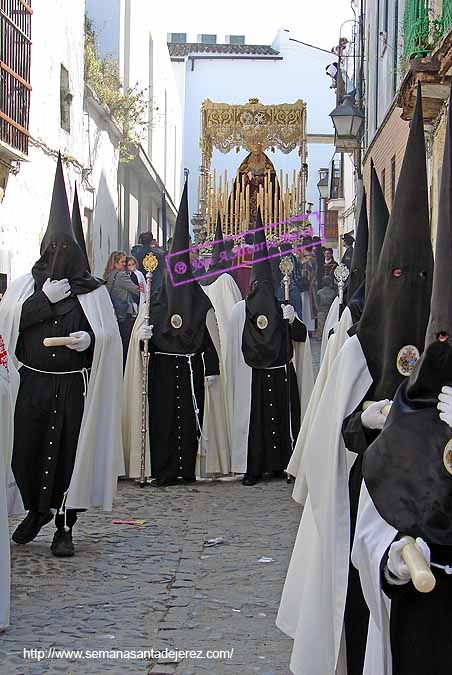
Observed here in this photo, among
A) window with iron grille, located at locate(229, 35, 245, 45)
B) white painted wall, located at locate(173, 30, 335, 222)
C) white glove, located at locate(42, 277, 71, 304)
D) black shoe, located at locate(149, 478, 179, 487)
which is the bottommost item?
black shoe, located at locate(149, 478, 179, 487)

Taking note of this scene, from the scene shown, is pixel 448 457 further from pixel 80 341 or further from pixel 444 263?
pixel 80 341

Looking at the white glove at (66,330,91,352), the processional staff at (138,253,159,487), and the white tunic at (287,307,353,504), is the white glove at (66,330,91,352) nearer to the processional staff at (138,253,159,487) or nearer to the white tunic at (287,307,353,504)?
the white tunic at (287,307,353,504)

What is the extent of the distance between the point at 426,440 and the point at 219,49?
130 feet

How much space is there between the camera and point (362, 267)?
668 cm

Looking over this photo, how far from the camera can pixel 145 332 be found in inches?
380

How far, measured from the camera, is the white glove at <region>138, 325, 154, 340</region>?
380 inches

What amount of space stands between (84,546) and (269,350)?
3.32 meters

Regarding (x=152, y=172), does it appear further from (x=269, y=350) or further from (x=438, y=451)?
(x=438, y=451)

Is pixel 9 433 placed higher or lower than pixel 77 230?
lower

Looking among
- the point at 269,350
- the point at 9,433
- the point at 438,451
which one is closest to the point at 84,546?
the point at 9,433

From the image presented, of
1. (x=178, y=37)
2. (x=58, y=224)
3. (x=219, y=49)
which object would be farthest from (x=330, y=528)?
(x=178, y=37)

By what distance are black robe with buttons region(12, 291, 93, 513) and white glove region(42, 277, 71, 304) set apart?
1.6 inches

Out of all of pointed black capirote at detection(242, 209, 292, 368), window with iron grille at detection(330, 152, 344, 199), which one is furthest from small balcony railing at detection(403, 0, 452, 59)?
window with iron grille at detection(330, 152, 344, 199)

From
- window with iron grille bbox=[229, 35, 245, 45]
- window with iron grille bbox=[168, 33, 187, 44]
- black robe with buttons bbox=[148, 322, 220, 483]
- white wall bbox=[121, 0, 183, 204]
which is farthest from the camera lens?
window with iron grille bbox=[229, 35, 245, 45]
